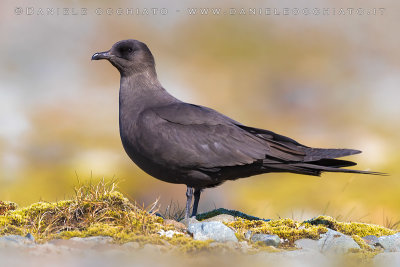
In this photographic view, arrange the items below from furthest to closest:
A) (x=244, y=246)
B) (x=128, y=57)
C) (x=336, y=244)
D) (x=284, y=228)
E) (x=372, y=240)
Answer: (x=128, y=57)
(x=372, y=240)
(x=284, y=228)
(x=336, y=244)
(x=244, y=246)

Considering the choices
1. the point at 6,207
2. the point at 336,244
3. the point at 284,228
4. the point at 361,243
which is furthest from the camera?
the point at 6,207

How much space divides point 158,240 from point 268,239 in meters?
1.16

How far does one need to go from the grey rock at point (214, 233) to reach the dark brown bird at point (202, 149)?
1.28m

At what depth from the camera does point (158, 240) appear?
6293 millimetres

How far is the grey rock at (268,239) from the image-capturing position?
6.54 m

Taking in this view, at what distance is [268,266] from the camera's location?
574cm

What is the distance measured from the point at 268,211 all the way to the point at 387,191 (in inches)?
123

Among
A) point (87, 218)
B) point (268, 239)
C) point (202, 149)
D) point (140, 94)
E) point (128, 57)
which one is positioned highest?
point (128, 57)

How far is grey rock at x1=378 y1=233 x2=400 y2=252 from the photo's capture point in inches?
269

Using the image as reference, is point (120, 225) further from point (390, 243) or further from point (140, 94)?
point (390, 243)

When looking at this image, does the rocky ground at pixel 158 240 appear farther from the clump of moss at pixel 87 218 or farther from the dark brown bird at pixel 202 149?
the dark brown bird at pixel 202 149

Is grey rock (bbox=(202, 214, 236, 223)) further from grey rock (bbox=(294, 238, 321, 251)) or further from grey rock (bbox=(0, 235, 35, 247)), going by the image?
grey rock (bbox=(0, 235, 35, 247))

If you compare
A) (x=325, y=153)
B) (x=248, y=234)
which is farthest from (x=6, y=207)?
(x=325, y=153)

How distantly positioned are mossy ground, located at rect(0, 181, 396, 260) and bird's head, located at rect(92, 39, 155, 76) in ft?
6.27
